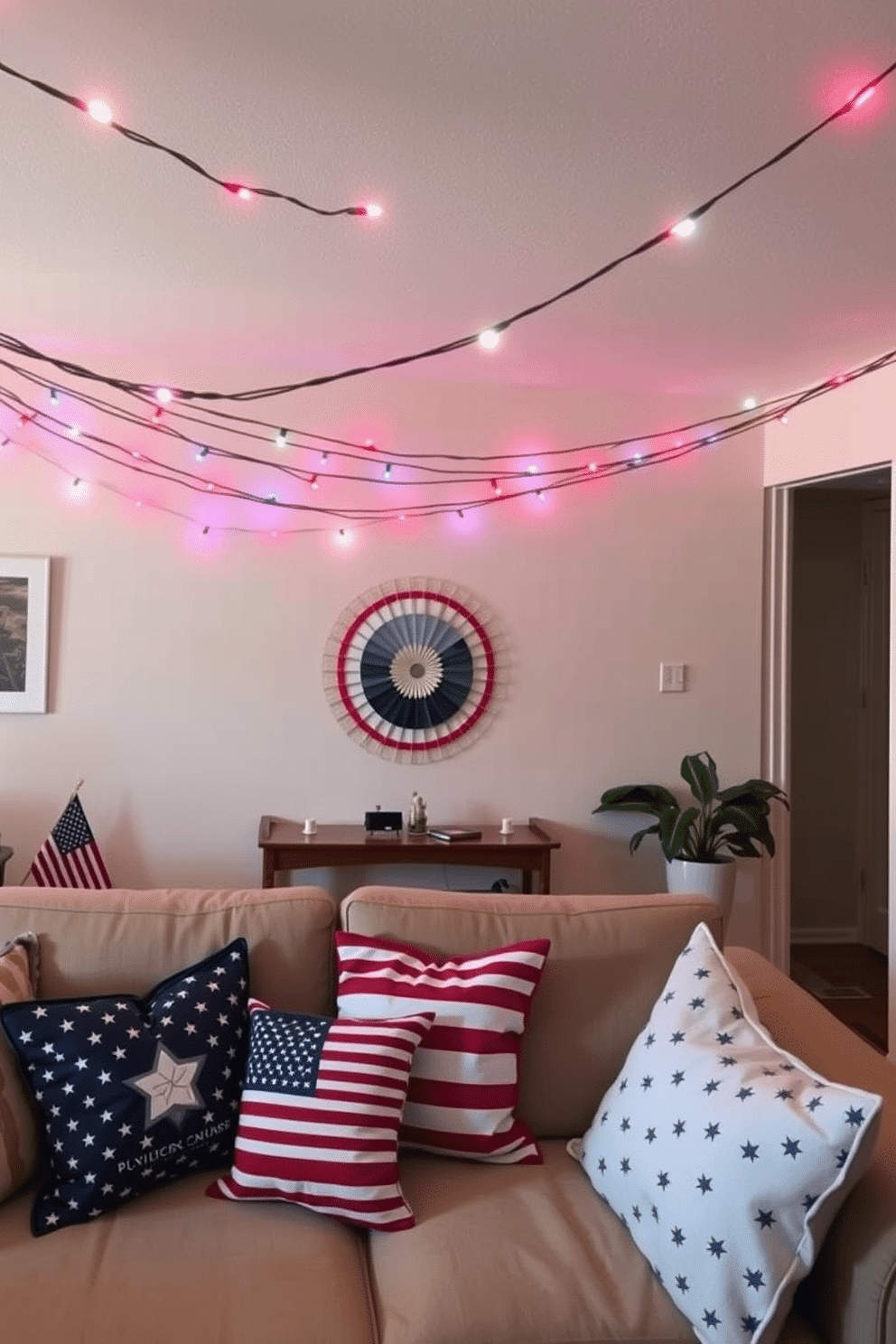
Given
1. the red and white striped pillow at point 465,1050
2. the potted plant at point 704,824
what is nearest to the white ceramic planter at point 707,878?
the potted plant at point 704,824

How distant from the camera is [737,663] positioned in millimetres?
4148

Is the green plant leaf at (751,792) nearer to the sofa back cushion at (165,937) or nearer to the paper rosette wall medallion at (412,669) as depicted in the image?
the paper rosette wall medallion at (412,669)

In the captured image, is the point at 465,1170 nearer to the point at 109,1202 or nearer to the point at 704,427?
the point at 109,1202


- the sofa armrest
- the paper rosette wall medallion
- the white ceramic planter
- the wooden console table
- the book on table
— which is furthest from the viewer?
the paper rosette wall medallion

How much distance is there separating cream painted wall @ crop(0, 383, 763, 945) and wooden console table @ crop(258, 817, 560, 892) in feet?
1.04

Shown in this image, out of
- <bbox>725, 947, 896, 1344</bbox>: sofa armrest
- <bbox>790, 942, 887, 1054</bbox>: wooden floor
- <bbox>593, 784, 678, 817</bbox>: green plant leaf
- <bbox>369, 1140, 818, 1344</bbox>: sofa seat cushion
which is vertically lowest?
<bbox>790, 942, 887, 1054</bbox>: wooden floor

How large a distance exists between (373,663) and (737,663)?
1.40 m

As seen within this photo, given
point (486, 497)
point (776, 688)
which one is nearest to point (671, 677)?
point (776, 688)

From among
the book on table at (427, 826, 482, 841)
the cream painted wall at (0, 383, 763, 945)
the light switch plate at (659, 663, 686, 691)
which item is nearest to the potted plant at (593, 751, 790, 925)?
the cream painted wall at (0, 383, 763, 945)

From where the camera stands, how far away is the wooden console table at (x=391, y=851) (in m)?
3.51

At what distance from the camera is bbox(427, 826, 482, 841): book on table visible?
143 inches

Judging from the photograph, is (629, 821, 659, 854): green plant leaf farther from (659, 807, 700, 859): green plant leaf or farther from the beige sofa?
the beige sofa

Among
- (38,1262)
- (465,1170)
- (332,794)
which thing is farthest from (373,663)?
(38,1262)

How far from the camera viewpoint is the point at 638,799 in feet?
13.0
